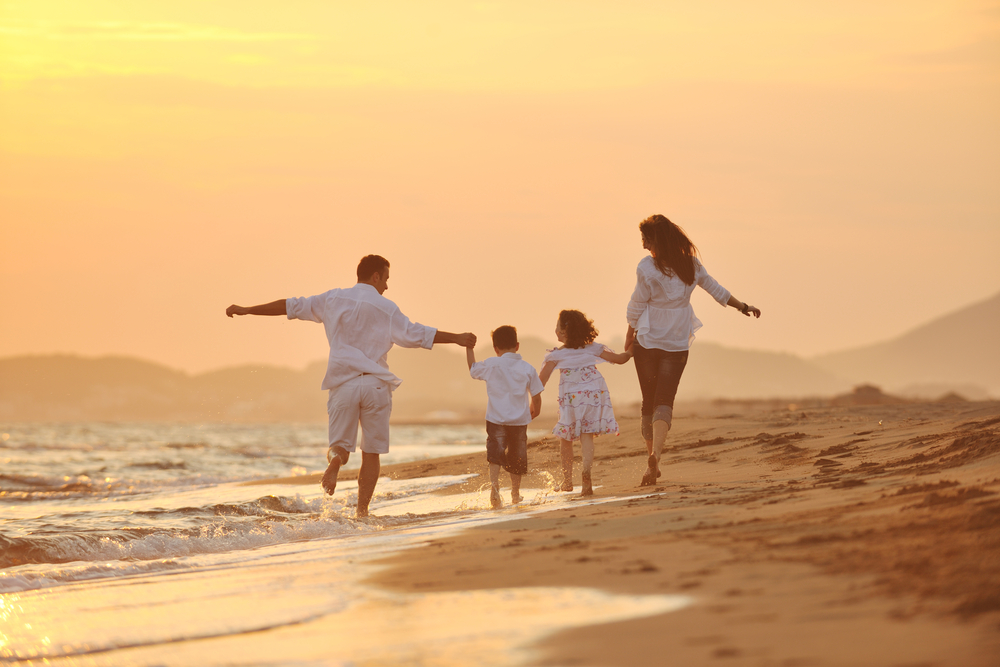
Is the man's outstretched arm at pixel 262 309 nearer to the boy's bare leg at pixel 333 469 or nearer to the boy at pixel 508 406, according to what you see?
the boy's bare leg at pixel 333 469

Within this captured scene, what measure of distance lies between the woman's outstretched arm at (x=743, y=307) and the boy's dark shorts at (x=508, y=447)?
2.10 m

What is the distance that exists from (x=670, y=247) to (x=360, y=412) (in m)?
2.75

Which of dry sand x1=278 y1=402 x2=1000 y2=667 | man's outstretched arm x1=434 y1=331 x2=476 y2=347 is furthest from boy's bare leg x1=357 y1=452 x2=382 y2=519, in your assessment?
dry sand x1=278 y1=402 x2=1000 y2=667

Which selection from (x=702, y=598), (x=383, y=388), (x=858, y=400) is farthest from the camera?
(x=858, y=400)

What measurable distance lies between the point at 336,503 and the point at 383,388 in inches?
93.0

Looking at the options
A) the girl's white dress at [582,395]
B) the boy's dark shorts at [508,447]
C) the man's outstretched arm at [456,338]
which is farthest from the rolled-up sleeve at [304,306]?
the girl's white dress at [582,395]

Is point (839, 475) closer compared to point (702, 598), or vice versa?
point (702, 598)

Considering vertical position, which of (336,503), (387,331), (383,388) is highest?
(387,331)

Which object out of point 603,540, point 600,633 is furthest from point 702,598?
point 603,540

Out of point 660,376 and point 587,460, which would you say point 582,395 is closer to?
point 587,460

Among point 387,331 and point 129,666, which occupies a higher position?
point 387,331

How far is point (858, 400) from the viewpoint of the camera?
26297 mm

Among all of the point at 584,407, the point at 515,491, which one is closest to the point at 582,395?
the point at 584,407

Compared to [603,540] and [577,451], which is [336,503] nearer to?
[577,451]
